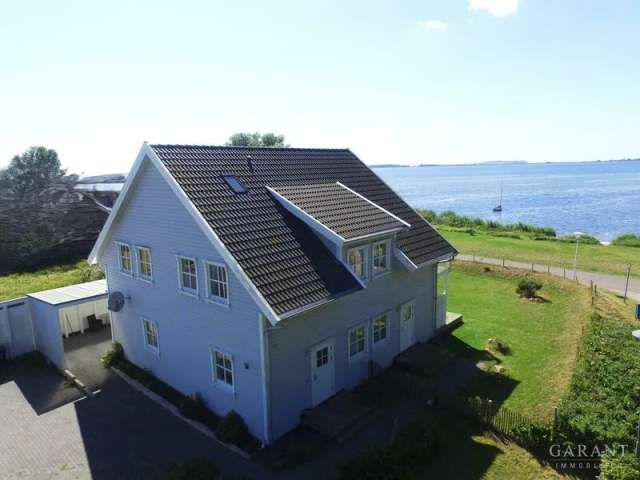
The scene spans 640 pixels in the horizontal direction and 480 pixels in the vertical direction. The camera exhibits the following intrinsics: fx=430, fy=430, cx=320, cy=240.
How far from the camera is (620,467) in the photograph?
1009 centimetres

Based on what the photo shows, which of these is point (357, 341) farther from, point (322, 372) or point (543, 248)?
point (543, 248)

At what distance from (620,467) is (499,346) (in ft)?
29.9

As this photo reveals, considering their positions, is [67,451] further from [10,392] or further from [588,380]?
[588,380]

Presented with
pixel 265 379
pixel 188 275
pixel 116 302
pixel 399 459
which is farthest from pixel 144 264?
pixel 399 459

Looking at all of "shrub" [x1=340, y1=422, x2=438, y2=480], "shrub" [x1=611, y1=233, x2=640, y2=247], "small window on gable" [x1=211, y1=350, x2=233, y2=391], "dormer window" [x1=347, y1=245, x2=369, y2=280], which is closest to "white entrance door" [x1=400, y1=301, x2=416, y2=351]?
"dormer window" [x1=347, y1=245, x2=369, y2=280]

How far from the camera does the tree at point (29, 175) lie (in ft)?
145

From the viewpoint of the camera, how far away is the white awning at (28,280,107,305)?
60.3 ft

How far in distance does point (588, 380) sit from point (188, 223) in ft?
49.0

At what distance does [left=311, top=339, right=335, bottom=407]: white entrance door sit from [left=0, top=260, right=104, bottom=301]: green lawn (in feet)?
71.6

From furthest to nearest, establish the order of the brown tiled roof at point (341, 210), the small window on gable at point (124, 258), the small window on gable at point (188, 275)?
the small window on gable at point (124, 258)
the brown tiled roof at point (341, 210)
the small window on gable at point (188, 275)

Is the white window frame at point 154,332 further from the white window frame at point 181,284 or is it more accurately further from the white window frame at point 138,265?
the white window frame at point 181,284

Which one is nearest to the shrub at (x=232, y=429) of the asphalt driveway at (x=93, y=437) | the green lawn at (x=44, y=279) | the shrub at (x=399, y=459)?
the asphalt driveway at (x=93, y=437)

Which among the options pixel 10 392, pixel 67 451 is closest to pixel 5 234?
pixel 10 392

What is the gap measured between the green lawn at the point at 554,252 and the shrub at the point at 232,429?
100 ft
